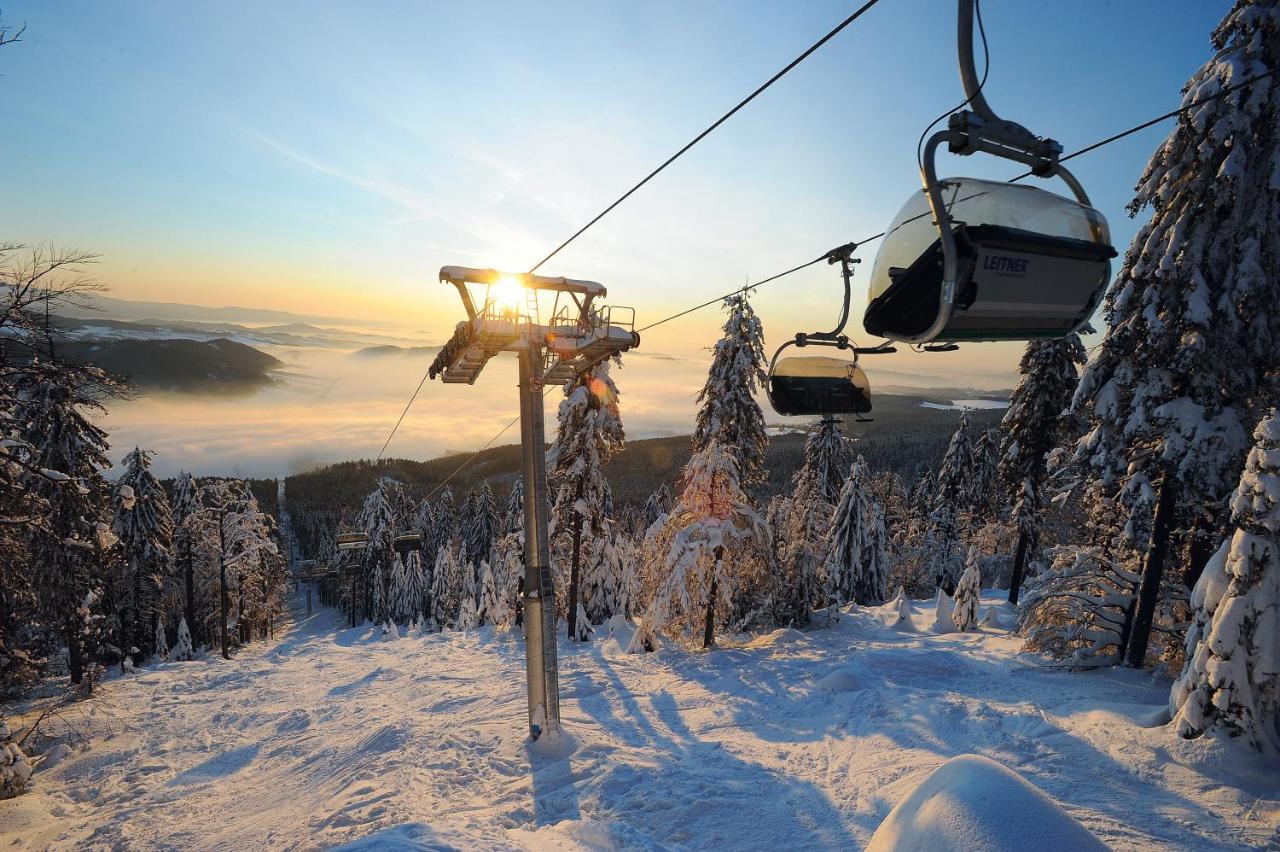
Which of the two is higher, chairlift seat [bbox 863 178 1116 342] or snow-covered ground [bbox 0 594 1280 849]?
chairlift seat [bbox 863 178 1116 342]

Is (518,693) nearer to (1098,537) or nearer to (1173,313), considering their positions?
(1098,537)

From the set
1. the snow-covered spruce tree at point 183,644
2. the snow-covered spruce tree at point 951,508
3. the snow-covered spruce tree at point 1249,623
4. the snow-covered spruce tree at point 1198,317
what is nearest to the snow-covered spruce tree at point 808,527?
the snow-covered spruce tree at point 951,508

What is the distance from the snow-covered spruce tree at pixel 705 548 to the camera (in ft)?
62.3

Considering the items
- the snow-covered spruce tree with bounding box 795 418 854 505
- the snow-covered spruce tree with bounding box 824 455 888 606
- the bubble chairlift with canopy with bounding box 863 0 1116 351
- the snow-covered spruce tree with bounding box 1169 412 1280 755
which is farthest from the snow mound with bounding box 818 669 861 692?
the snow-covered spruce tree with bounding box 824 455 888 606

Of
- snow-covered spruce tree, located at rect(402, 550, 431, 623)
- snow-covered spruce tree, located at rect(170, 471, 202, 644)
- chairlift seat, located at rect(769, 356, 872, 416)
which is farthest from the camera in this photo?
snow-covered spruce tree, located at rect(402, 550, 431, 623)

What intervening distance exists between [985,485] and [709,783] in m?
34.2

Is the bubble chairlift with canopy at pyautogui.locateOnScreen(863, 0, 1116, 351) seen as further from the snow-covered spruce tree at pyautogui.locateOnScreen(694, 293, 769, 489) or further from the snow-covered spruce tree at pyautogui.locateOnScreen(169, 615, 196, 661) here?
the snow-covered spruce tree at pyautogui.locateOnScreen(169, 615, 196, 661)

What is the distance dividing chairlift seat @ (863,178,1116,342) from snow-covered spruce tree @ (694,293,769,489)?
17.0 metres

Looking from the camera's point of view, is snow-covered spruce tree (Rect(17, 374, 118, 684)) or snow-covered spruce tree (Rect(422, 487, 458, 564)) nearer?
snow-covered spruce tree (Rect(17, 374, 118, 684))

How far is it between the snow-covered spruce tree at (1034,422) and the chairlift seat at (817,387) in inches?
690

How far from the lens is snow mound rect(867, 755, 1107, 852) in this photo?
375cm

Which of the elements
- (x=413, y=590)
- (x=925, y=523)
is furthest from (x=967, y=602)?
(x=413, y=590)

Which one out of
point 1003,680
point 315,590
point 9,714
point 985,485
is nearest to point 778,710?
point 1003,680

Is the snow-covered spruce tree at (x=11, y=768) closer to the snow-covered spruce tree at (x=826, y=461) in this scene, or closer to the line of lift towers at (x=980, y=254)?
the line of lift towers at (x=980, y=254)
